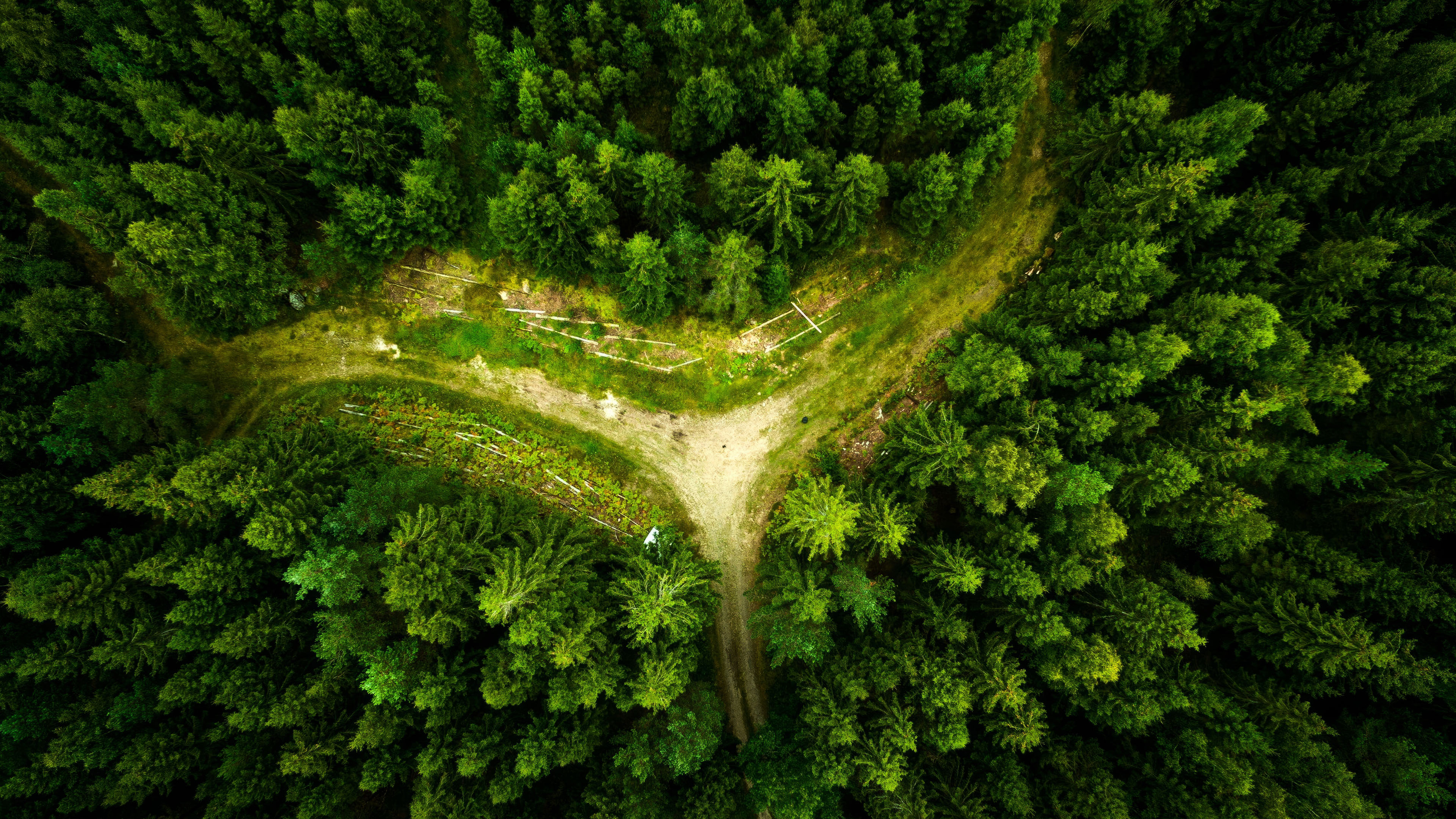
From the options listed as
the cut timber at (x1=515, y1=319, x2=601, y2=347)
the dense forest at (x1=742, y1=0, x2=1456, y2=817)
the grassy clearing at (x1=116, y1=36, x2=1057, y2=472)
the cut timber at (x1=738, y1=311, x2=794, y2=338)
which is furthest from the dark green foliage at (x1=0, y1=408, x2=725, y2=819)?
the cut timber at (x1=738, y1=311, x2=794, y2=338)

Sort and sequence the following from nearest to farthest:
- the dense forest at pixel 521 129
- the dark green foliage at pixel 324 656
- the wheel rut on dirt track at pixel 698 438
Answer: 1. the dark green foliage at pixel 324 656
2. the dense forest at pixel 521 129
3. the wheel rut on dirt track at pixel 698 438

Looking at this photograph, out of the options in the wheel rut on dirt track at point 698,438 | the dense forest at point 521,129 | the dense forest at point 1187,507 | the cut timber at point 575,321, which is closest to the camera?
the dense forest at point 1187,507

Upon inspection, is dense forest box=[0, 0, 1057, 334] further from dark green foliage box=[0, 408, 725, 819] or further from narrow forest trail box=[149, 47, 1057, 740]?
dark green foliage box=[0, 408, 725, 819]

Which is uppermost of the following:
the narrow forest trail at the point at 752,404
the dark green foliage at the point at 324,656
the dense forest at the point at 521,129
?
the dense forest at the point at 521,129

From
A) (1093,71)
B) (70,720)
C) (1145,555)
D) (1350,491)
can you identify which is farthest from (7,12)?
(1350,491)

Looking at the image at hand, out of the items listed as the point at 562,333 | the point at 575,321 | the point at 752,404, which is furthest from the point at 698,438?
the point at 562,333

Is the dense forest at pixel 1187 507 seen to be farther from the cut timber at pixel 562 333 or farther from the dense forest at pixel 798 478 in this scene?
the cut timber at pixel 562 333

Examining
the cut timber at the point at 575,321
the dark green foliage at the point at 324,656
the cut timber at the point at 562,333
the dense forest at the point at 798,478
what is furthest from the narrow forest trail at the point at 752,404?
the dark green foliage at the point at 324,656
